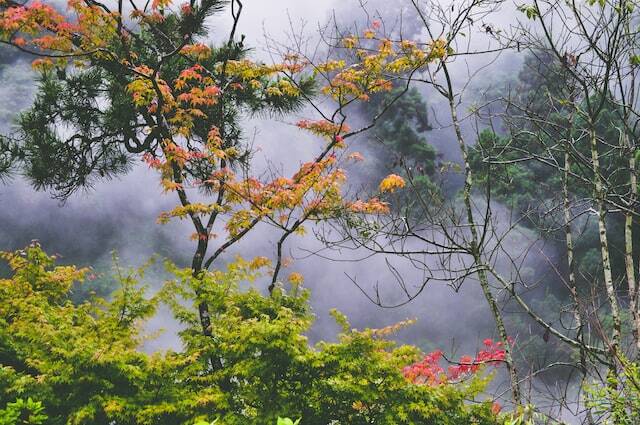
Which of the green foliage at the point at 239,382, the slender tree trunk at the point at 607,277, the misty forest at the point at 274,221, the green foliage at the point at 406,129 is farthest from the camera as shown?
the green foliage at the point at 406,129

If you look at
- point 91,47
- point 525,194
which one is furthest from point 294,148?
point 91,47

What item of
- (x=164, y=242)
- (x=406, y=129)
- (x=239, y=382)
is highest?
(x=406, y=129)

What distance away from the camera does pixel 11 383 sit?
3916 mm

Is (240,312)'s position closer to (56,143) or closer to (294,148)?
(56,143)

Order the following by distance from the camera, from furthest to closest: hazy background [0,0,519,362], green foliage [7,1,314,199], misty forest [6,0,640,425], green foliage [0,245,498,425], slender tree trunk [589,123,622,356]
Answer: hazy background [0,0,519,362]
green foliage [7,1,314,199]
green foliage [0,245,498,425]
misty forest [6,0,640,425]
slender tree trunk [589,123,622,356]

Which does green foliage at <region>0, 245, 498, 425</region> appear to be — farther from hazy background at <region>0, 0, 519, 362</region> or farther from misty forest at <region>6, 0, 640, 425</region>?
hazy background at <region>0, 0, 519, 362</region>

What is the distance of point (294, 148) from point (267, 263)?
32.6ft

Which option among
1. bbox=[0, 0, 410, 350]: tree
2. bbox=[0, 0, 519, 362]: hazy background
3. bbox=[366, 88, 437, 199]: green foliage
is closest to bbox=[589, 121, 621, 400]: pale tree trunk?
bbox=[0, 0, 410, 350]: tree

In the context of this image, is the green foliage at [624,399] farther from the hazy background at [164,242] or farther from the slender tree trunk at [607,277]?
the hazy background at [164,242]

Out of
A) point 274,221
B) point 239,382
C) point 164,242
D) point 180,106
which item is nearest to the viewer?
point 239,382

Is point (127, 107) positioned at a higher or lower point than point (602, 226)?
higher

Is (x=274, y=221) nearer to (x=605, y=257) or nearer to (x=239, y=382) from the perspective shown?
(x=239, y=382)

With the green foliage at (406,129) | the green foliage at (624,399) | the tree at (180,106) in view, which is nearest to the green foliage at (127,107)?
the tree at (180,106)

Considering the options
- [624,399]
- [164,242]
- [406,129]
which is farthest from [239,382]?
[406,129]
